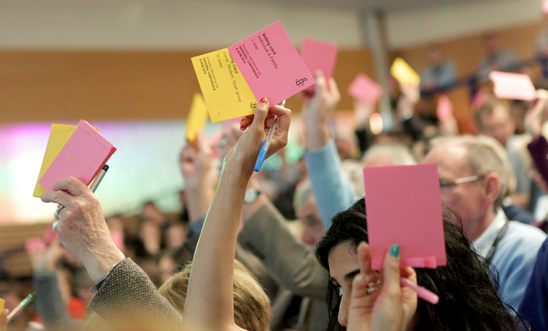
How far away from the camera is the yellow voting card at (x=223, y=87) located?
1055mm

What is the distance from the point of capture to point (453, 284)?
99 cm

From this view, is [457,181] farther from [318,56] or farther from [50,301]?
[50,301]

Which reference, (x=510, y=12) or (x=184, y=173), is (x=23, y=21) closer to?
(x=184, y=173)

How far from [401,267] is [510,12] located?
926 cm

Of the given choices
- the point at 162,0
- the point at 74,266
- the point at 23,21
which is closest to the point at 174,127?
the point at 162,0

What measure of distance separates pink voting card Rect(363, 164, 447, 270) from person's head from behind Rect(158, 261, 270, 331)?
51cm

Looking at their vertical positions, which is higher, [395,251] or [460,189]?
[395,251]

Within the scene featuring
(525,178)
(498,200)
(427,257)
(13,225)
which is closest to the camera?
(427,257)

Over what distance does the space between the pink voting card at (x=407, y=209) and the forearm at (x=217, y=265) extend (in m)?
0.26

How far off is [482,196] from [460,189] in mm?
84

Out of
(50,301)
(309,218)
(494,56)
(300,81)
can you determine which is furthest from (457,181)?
(494,56)

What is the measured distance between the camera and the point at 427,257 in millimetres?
823

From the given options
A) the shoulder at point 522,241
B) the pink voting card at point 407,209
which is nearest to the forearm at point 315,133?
the shoulder at point 522,241

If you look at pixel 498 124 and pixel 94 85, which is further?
pixel 94 85
